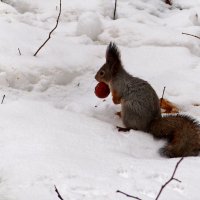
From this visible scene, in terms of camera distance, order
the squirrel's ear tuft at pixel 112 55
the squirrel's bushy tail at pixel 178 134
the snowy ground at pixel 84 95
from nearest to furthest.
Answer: the snowy ground at pixel 84 95 < the squirrel's bushy tail at pixel 178 134 < the squirrel's ear tuft at pixel 112 55

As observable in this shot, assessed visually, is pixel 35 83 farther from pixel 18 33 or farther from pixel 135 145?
pixel 135 145

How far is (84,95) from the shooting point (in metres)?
4.40

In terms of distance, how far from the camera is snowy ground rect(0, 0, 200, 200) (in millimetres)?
2594

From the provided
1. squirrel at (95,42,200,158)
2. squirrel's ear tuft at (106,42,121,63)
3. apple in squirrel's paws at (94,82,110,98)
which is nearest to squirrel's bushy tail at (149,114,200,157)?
squirrel at (95,42,200,158)

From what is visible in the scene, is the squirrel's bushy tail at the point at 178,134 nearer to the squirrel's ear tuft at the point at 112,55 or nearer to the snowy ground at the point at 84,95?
the snowy ground at the point at 84,95

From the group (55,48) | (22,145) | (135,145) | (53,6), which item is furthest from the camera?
(53,6)

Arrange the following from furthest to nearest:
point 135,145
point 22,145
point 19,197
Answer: point 135,145, point 22,145, point 19,197

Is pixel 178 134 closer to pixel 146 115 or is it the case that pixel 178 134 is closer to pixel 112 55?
pixel 146 115

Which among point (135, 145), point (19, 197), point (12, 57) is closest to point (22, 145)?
point (19, 197)

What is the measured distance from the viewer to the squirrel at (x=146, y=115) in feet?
11.2

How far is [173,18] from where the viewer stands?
598 centimetres

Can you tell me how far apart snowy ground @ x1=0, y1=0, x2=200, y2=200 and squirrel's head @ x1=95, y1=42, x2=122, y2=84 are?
247mm

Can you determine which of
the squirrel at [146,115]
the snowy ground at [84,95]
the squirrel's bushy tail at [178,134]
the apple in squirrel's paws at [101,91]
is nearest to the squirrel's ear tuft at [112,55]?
the squirrel at [146,115]

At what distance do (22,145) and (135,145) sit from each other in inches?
35.6
